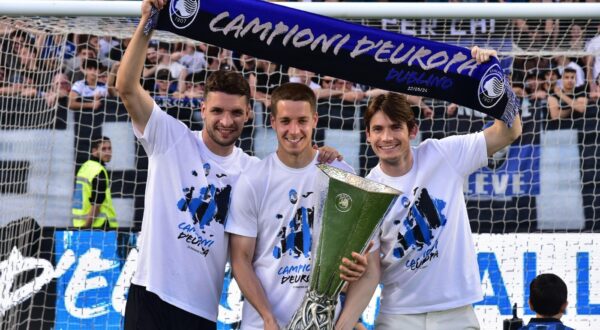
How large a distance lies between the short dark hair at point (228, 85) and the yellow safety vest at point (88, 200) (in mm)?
2828

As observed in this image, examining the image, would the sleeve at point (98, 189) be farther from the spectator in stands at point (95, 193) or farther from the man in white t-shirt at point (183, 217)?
the man in white t-shirt at point (183, 217)

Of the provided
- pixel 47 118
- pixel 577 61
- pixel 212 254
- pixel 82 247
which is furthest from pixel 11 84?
pixel 577 61

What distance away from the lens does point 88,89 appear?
22.2 ft

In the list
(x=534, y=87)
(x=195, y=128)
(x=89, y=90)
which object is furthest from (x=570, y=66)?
(x=89, y=90)

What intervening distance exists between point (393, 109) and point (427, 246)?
599 mm

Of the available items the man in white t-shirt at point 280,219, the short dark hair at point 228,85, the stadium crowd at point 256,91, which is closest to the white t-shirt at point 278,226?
the man in white t-shirt at point 280,219

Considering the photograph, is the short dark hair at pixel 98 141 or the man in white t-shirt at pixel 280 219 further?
the short dark hair at pixel 98 141

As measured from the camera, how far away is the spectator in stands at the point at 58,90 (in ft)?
21.4

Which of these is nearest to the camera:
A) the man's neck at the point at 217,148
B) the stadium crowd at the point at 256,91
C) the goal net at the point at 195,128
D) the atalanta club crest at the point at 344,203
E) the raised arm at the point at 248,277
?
the atalanta club crest at the point at 344,203

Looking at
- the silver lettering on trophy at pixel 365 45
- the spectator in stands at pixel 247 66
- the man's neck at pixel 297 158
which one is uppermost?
the spectator in stands at pixel 247 66

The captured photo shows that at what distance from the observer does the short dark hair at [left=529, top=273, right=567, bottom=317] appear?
13.5 feet

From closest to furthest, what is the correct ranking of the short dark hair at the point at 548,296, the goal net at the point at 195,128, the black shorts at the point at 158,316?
the black shorts at the point at 158,316, the short dark hair at the point at 548,296, the goal net at the point at 195,128

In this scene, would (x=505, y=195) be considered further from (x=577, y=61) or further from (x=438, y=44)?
(x=438, y=44)

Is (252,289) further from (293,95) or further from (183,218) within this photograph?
(293,95)
